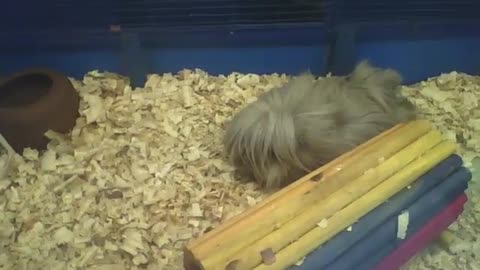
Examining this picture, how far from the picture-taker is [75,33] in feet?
5.74

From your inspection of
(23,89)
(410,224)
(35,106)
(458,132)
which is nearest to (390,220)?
(410,224)

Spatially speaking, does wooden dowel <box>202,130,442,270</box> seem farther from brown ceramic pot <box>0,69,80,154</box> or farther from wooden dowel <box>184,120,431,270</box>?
brown ceramic pot <box>0,69,80,154</box>

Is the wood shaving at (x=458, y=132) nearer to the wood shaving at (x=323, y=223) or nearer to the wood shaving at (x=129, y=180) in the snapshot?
the wood shaving at (x=323, y=223)

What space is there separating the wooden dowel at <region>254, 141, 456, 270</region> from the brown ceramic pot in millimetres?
670

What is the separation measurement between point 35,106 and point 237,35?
49 cm

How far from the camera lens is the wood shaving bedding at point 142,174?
1446 mm

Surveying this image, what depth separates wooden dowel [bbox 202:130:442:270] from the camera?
3.91 feet

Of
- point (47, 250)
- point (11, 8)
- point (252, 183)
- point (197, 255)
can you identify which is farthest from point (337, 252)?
point (11, 8)

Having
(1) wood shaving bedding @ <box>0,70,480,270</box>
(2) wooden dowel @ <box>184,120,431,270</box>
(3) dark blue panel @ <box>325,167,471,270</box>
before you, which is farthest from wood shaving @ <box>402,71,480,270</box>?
(2) wooden dowel @ <box>184,120,431,270</box>

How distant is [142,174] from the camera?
1.59m

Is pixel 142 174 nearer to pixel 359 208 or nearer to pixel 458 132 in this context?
pixel 359 208

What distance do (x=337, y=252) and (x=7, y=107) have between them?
0.85 metres

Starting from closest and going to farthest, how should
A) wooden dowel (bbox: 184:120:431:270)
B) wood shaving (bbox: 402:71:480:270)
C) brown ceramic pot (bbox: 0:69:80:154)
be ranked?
wooden dowel (bbox: 184:120:431:270)
wood shaving (bbox: 402:71:480:270)
brown ceramic pot (bbox: 0:69:80:154)

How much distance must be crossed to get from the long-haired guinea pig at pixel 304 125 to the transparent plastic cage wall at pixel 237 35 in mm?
222
